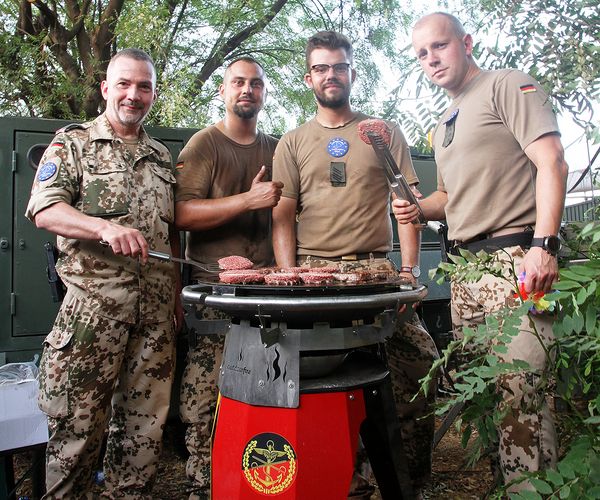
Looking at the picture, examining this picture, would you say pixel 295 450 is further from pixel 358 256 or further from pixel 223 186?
pixel 223 186

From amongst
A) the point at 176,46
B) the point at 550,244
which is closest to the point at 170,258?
the point at 550,244

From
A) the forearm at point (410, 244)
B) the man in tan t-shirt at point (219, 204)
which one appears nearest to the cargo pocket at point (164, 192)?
the man in tan t-shirt at point (219, 204)

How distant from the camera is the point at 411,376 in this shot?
113 inches

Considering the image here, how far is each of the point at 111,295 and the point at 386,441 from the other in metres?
1.38

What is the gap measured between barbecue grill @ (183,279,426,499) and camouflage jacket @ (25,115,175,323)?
0.63 m

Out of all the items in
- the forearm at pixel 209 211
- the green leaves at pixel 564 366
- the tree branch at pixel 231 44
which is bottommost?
the green leaves at pixel 564 366

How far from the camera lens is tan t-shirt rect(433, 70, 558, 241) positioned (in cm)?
223

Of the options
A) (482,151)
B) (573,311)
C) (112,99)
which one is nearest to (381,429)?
(573,311)

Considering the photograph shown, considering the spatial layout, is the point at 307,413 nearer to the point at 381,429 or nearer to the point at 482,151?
the point at 381,429

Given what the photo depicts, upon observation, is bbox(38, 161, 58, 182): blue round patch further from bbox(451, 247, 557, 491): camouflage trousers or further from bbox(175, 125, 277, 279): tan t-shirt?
bbox(451, 247, 557, 491): camouflage trousers

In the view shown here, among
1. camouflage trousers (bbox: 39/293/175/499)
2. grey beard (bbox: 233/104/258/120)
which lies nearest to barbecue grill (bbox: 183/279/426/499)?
camouflage trousers (bbox: 39/293/175/499)

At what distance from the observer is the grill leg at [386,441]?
2.14m

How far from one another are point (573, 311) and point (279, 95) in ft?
28.1

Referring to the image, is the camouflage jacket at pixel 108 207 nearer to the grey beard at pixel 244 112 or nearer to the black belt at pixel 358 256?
the grey beard at pixel 244 112
